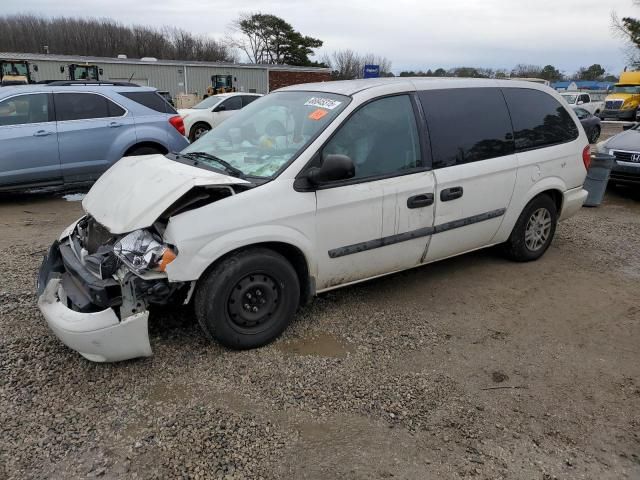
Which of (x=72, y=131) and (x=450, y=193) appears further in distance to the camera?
(x=72, y=131)

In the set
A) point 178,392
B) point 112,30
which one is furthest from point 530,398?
point 112,30

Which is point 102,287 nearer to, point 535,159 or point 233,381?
point 233,381

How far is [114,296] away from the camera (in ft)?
9.63

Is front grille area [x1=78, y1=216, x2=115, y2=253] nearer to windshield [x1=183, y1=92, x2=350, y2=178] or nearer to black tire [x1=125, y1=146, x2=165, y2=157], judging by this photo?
windshield [x1=183, y1=92, x2=350, y2=178]

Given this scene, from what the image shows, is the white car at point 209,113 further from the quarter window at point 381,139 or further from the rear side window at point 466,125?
the quarter window at point 381,139

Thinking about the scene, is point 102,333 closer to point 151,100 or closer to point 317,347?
point 317,347

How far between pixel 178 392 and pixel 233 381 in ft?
1.08

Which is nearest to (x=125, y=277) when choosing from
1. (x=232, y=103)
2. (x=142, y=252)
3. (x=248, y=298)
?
(x=142, y=252)

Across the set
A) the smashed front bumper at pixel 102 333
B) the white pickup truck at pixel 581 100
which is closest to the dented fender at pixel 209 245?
the smashed front bumper at pixel 102 333

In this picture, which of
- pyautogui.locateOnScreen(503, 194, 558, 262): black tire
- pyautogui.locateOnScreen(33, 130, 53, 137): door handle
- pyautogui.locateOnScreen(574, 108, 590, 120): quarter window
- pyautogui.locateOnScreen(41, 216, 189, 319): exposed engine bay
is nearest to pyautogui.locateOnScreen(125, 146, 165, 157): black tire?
pyautogui.locateOnScreen(33, 130, 53, 137): door handle

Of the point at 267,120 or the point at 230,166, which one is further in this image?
the point at 267,120

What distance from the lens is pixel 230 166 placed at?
362 centimetres

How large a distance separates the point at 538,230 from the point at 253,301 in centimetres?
324

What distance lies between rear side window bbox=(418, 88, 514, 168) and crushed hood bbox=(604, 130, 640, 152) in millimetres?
5132
